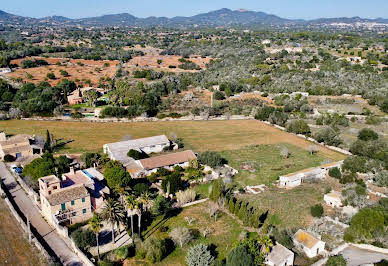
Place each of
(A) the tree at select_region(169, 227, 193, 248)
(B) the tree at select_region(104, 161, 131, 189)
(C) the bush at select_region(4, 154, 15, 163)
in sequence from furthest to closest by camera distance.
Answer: (C) the bush at select_region(4, 154, 15, 163) < (B) the tree at select_region(104, 161, 131, 189) < (A) the tree at select_region(169, 227, 193, 248)

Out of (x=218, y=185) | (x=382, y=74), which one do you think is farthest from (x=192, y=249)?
(x=382, y=74)

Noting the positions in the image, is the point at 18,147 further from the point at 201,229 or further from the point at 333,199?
the point at 333,199

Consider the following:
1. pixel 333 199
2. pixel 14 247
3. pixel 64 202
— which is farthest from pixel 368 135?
pixel 14 247

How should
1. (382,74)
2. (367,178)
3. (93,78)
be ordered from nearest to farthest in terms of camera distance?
(367,178) → (382,74) → (93,78)

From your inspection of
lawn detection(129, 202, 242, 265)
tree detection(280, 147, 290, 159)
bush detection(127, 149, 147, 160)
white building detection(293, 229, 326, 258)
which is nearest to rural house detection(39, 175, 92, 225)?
lawn detection(129, 202, 242, 265)

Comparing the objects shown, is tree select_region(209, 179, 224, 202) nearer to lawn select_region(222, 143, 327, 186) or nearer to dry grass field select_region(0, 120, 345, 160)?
lawn select_region(222, 143, 327, 186)

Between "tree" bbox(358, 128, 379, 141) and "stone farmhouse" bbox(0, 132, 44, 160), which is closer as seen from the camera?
"stone farmhouse" bbox(0, 132, 44, 160)

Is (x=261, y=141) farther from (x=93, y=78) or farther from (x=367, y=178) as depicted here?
(x=93, y=78)
